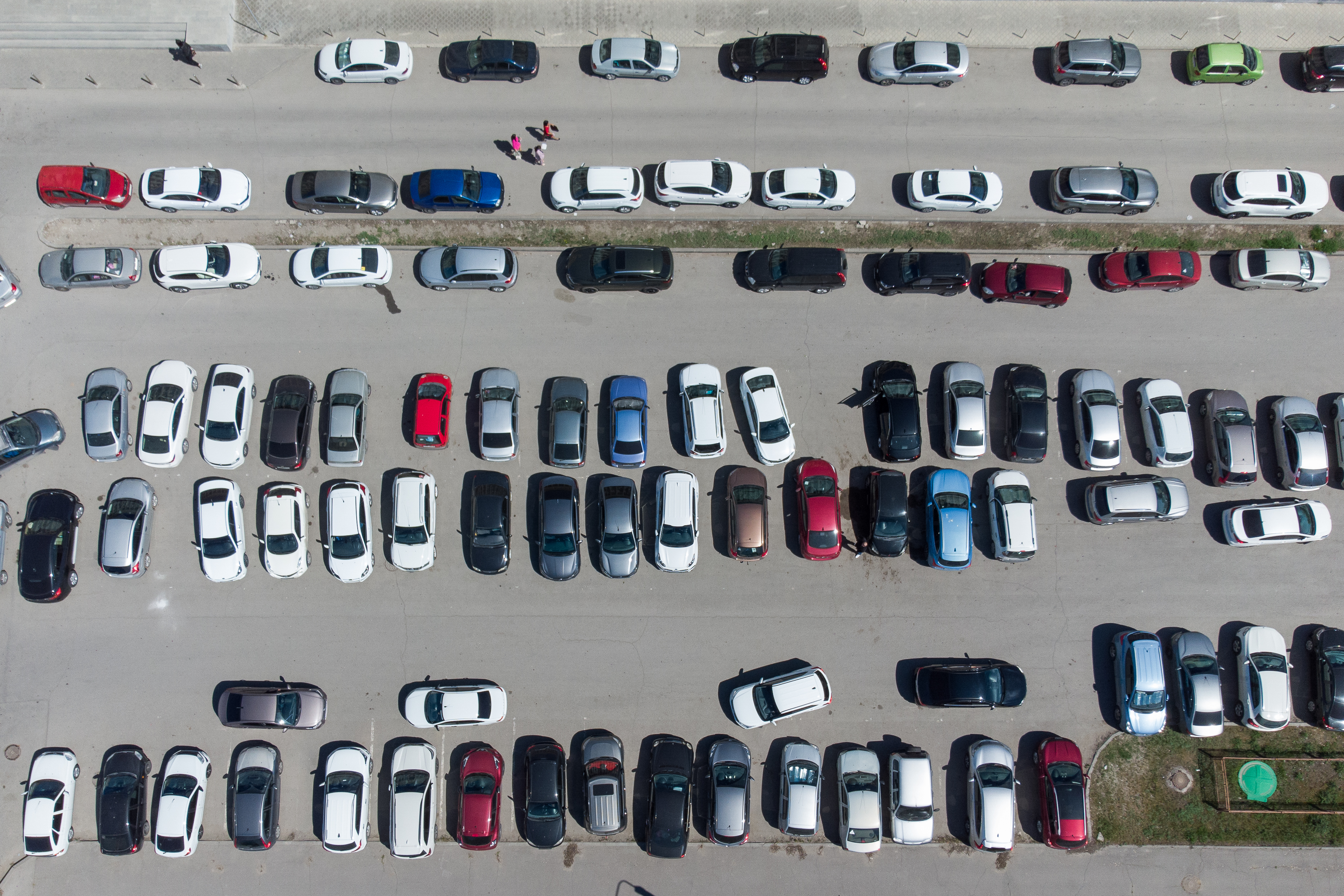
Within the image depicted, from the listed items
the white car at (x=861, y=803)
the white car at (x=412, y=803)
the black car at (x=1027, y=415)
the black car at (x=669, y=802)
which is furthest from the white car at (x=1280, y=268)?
the white car at (x=412, y=803)

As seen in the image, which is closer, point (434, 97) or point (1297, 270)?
point (1297, 270)

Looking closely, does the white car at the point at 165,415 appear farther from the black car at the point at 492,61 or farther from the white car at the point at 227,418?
the black car at the point at 492,61

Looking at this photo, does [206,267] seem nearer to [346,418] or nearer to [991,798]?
[346,418]

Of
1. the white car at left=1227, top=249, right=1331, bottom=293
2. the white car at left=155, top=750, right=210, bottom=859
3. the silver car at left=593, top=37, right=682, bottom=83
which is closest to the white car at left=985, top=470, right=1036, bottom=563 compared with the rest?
the white car at left=1227, top=249, right=1331, bottom=293

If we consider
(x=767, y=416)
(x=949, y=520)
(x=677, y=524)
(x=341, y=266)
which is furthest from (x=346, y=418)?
(x=949, y=520)

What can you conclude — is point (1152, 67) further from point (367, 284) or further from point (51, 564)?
point (51, 564)

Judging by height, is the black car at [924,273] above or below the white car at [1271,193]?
below

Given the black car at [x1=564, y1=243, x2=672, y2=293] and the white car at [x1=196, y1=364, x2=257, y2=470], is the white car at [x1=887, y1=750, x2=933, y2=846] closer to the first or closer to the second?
the black car at [x1=564, y1=243, x2=672, y2=293]

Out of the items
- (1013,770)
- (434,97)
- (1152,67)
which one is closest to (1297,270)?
(1152,67)
